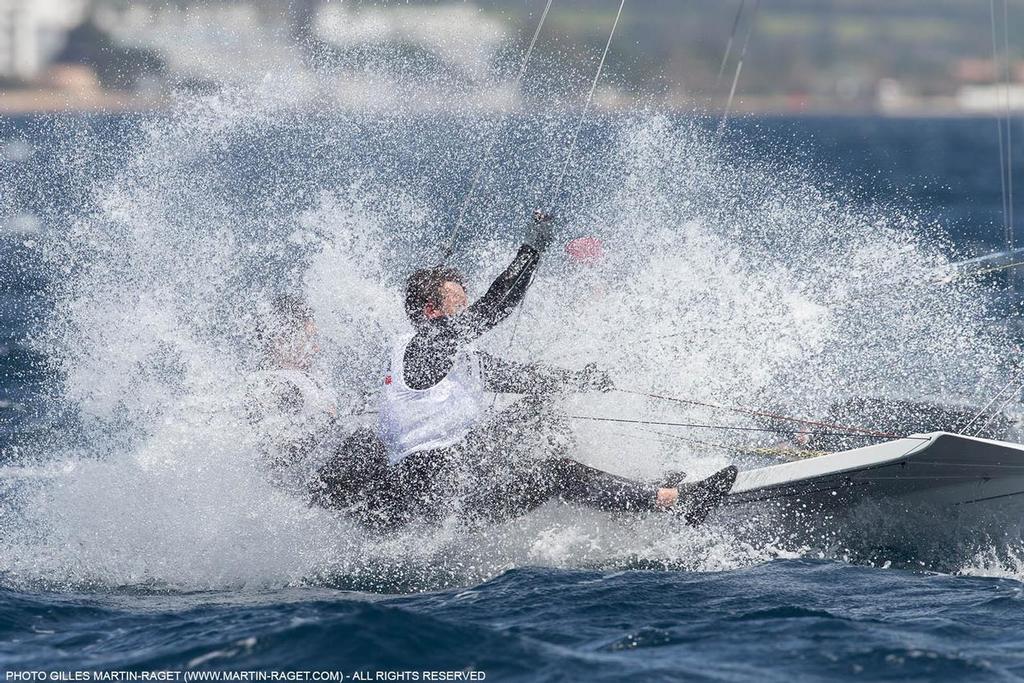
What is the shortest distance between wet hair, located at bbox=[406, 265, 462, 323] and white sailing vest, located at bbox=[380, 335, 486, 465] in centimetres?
14

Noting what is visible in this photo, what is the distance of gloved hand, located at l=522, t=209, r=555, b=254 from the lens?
262 inches

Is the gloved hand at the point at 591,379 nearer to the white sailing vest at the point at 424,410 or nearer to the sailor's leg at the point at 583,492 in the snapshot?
the sailor's leg at the point at 583,492

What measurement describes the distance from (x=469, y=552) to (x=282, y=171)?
10373mm

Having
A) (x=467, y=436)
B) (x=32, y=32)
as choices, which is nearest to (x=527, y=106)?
(x=467, y=436)

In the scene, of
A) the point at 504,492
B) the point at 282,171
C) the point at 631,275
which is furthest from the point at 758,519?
the point at 282,171

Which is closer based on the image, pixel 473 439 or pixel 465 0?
pixel 473 439

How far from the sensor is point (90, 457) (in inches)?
307

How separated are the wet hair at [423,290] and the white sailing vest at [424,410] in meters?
0.14

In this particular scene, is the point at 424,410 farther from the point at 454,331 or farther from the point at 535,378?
the point at 535,378

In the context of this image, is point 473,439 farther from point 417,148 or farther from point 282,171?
point 417,148

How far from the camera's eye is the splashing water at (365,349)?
6648 mm

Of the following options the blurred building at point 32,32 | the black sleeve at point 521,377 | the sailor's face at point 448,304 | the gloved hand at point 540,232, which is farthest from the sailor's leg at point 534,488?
the blurred building at point 32,32

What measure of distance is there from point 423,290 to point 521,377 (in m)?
0.74

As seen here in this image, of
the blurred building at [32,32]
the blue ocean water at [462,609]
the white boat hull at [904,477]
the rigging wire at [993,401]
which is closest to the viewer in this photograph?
the blue ocean water at [462,609]
